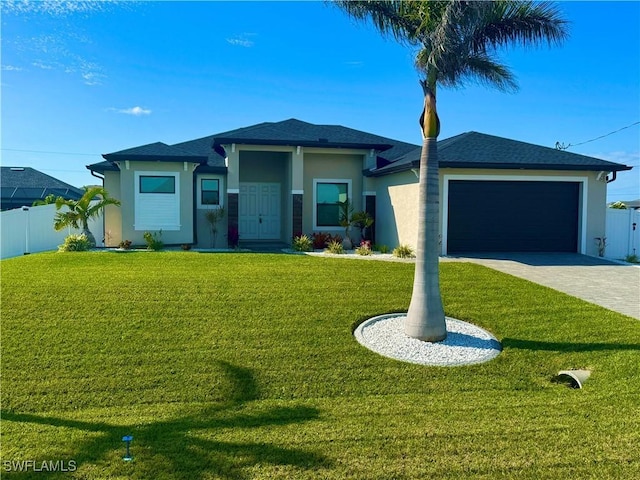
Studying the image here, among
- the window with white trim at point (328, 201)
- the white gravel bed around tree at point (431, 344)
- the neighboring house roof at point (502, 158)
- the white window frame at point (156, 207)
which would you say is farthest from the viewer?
the window with white trim at point (328, 201)

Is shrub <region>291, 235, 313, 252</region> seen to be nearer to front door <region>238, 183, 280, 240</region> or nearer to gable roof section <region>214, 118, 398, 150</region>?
gable roof section <region>214, 118, 398, 150</region>

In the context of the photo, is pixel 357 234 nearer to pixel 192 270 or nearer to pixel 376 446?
pixel 192 270

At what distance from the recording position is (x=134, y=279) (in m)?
9.54

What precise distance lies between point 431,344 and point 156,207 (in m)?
12.5

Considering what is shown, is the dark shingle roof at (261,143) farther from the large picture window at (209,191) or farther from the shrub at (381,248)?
the shrub at (381,248)

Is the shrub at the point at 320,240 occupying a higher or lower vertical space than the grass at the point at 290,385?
higher

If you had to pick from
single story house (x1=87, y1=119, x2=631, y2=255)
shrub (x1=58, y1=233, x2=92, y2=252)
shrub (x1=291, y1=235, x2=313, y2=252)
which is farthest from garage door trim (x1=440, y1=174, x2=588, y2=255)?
shrub (x1=58, y1=233, x2=92, y2=252)

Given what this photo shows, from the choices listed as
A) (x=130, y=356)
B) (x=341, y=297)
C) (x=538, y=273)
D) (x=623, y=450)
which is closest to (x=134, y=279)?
(x=130, y=356)

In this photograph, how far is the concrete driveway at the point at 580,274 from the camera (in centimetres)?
958

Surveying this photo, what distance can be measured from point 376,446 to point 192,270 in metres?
7.25

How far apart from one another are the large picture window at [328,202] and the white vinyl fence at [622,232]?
31.8ft

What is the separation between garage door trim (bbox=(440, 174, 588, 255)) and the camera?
14602 mm

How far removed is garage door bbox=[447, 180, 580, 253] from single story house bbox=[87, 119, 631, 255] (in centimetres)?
3

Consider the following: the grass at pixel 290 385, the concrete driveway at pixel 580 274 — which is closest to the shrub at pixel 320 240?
the concrete driveway at pixel 580 274
